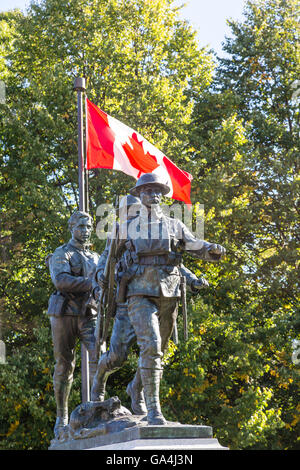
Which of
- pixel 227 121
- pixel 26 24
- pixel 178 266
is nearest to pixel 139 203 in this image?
pixel 178 266

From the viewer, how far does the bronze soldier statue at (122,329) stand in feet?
26.7

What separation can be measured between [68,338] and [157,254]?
7.18 feet

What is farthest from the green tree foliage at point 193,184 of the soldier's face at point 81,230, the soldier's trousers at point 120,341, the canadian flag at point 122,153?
the soldier's trousers at point 120,341

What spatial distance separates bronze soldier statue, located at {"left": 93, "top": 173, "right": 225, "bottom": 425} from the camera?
7.61 meters

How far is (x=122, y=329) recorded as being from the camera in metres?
8.34

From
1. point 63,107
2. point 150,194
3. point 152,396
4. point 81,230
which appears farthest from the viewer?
point 63,107

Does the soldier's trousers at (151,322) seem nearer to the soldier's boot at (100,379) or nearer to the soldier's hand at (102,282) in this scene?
the soldier's hand at (102,282)

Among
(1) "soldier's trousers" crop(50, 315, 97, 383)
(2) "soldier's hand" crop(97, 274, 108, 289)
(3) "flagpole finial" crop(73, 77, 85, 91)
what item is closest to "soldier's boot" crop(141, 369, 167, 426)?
(2) "soldier's hand" crop(97, 274, 108, 289)

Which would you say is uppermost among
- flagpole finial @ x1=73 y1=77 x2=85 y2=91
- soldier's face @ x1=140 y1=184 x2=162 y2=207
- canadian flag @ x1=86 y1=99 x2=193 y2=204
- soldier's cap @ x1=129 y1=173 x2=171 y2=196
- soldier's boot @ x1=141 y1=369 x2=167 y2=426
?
flagpole finial @ x1=73 y1=77 x2=85 y2=91

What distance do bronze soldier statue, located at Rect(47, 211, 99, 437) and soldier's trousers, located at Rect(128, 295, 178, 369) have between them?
144 centimetres

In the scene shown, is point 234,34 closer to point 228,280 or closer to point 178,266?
point 228,280

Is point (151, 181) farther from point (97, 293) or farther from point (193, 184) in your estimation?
point (193, 184)

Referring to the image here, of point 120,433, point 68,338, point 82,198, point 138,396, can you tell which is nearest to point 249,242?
point 82,198

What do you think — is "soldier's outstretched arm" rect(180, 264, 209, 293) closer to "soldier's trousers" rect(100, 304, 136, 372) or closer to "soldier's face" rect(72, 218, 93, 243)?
"soldier's trousers" rect(100, 304, 136, 372)
